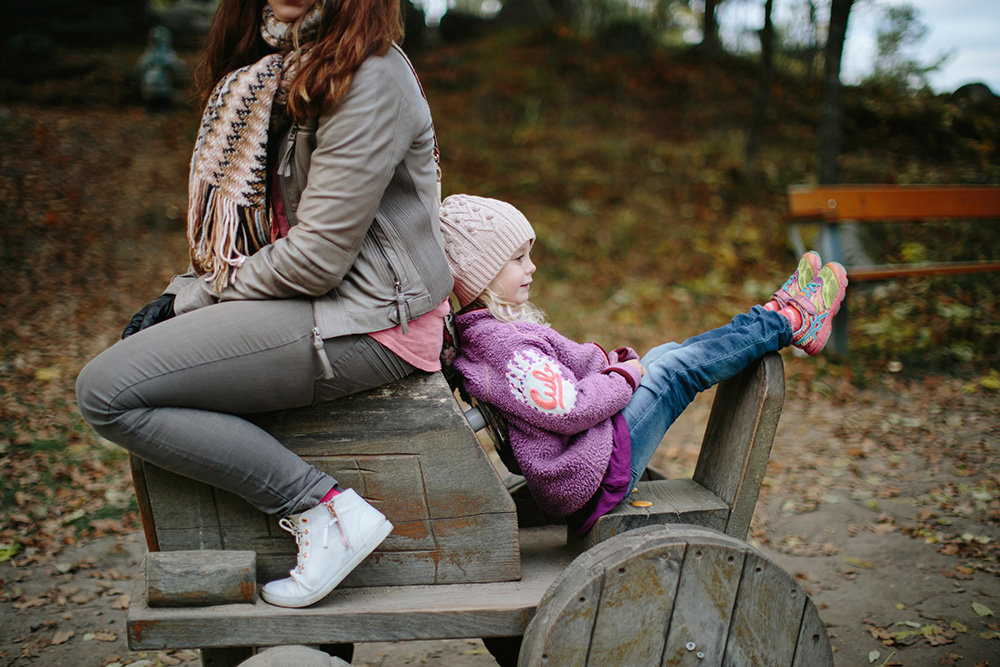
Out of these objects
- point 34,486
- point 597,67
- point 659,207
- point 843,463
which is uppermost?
point 597,67

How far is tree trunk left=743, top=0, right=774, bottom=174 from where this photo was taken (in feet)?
29.5

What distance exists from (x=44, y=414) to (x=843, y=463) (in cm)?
508

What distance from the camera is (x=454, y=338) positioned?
6.98 ft

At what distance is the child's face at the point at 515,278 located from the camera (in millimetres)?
2125

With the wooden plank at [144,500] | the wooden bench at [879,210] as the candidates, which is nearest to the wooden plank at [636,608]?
the wooden plank at [144,500]

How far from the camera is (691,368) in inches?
82.1

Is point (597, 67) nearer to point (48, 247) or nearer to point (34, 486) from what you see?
point (48, 247)

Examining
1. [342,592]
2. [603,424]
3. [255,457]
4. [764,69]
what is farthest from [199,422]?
[764,69]

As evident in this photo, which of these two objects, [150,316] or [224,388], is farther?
[150,316]

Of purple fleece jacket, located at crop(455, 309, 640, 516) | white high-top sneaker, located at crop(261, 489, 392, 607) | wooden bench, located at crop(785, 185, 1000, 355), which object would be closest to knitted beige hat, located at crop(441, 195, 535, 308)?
purple fleece jacket, located at crop(455, 309, 640, 516)

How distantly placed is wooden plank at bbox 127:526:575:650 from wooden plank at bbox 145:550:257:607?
2 centimetres

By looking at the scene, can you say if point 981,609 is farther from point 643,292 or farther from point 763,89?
point 763,89

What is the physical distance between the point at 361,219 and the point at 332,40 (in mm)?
421

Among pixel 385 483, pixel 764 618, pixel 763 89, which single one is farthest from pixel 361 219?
pixel 763 89
